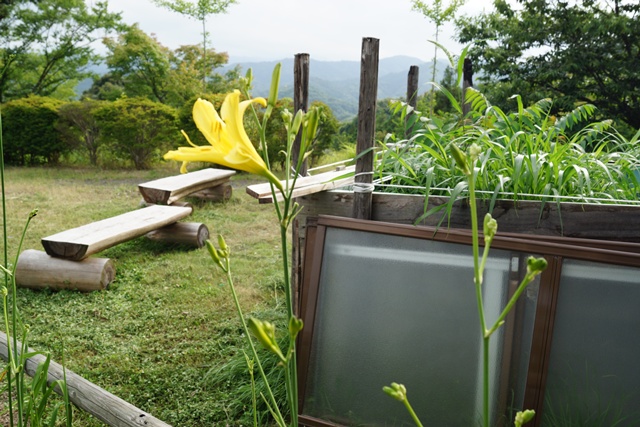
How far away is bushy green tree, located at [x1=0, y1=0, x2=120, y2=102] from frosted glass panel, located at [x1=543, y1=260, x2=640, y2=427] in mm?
15940

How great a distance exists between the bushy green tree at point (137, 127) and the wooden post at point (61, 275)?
21.4 ft

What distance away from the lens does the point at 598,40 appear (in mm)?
11828

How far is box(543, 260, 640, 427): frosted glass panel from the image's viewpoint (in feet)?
6.35

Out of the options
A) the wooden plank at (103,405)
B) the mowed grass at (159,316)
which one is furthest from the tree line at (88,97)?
the wooden plank at (103,405)

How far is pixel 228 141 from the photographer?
0.69m

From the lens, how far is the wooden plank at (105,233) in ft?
14.3

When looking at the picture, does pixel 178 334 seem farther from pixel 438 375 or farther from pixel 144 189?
pixel 144 189

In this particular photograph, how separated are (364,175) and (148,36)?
15.2 m

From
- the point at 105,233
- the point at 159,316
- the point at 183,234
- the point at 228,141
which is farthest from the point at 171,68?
the point at 228,141

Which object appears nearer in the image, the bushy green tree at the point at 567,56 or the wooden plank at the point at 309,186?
the wooden plank at the point at 309,186

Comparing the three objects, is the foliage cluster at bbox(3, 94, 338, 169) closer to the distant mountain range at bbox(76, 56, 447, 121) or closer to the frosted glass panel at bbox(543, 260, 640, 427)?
the frosted glass panel at bbox(543, 260, 640, 427)

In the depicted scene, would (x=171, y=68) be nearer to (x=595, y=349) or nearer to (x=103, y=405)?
A: (x=103, y=405)

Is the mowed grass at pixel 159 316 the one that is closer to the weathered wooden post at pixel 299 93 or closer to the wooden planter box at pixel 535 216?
the weathered wooden post at pixel 299 93

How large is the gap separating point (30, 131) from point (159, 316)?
8.79 metres
